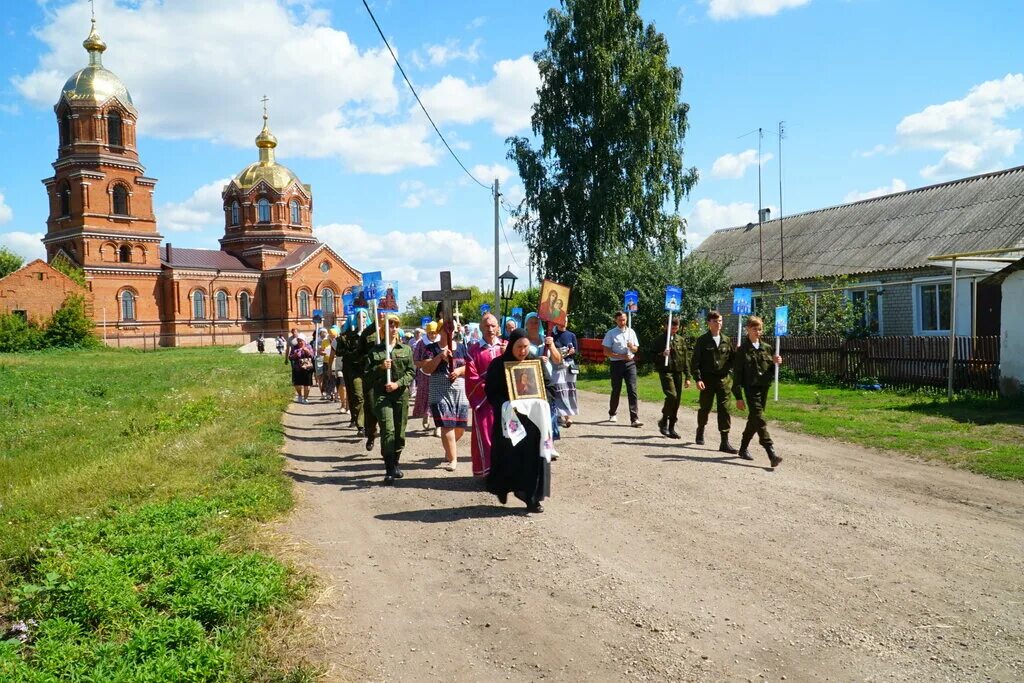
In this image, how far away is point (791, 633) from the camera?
15.9 ft

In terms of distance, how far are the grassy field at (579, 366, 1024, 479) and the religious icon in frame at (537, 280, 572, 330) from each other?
4.87 m

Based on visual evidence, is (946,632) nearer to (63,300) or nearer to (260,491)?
(260,491)

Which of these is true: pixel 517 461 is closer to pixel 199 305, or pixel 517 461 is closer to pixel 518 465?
pixel 518 465

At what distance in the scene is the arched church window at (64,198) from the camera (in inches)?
2352

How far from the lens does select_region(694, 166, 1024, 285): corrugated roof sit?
23.7 meters

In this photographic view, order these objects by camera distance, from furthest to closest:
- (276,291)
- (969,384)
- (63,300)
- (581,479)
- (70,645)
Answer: (276,291) < (63,300) < (969,384) < (581,479) < (70,645)

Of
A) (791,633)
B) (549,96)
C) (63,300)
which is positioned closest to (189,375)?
(549,96)

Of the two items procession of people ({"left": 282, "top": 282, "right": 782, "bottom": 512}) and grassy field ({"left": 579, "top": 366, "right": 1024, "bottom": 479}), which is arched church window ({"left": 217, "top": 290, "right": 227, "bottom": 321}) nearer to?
grassy field ({"left": 579, "top": 366, "right": 1024, "bottom": 479})

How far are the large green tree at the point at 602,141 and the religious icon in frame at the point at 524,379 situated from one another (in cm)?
2181

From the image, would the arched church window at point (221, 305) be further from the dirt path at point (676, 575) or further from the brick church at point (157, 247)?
the dirt path at point (676, 575)

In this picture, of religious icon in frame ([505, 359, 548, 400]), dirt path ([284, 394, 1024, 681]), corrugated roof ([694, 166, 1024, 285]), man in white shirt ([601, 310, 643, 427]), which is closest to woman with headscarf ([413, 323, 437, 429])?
dirt path ([284, 394, 1024, 681])

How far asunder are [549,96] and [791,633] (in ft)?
93.3

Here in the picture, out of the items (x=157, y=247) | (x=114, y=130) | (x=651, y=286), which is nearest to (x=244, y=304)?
(x=157, y=247)

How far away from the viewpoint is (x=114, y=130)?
60125mm
